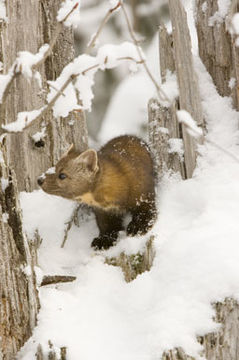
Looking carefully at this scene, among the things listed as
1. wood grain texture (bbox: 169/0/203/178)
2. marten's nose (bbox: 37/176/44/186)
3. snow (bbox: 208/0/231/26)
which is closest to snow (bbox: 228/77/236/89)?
wood grain texture (bbox: 169/0/203/178)

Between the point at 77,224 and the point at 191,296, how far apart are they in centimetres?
182

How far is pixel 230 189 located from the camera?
18.0 ft

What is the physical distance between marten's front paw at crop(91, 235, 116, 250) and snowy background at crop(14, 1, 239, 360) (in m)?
0.08

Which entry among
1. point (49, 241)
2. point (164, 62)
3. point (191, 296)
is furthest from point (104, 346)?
point (164, 62)

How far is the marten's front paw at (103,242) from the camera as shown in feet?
18.8

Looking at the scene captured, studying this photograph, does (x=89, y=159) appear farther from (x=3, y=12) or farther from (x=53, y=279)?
(x=3, y=12)

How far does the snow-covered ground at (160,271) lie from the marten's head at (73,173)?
377 millimetres

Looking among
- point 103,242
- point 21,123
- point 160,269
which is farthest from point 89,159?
point 21,123

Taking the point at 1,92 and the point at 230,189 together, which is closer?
the point at 1,92

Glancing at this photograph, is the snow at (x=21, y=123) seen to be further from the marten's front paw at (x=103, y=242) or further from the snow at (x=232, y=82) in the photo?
the snow at (x=232, y=82)

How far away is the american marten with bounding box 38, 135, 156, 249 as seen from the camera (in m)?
5.71

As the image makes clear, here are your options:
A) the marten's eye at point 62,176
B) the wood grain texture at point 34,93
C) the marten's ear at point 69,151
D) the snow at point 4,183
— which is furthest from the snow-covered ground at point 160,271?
the snow at point 4,183

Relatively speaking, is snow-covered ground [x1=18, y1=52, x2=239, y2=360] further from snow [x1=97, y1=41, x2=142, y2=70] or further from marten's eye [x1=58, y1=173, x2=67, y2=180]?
snow [x1=97, y1=41, x2=142, y2=70]

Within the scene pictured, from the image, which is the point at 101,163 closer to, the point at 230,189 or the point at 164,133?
the point at 164,133
